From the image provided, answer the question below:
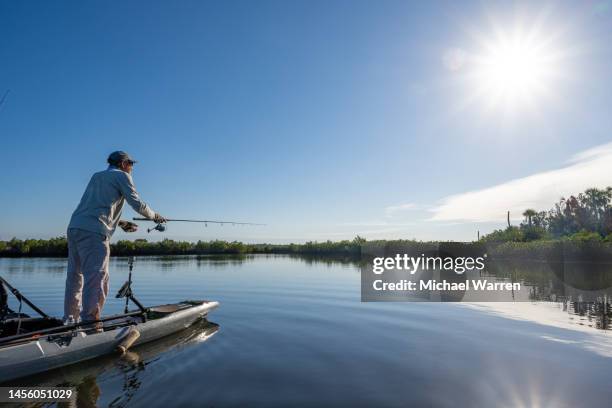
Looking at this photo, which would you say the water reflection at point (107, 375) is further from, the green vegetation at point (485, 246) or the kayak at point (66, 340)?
the green vegetation at point (485, 246)

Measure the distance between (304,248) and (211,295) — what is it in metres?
68.7

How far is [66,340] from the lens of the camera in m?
5.66

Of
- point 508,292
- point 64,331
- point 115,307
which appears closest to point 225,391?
point 64,331

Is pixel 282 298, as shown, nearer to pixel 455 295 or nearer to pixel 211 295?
pixel 211 295

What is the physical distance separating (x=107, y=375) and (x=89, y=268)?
66.9 inches

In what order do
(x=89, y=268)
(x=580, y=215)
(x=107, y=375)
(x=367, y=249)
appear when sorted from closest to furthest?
(x=107, y=375)
(x=89, y=268)
(x=367, y=249)
(x=580, y=215)

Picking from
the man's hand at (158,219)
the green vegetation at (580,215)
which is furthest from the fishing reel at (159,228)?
the green vegetation at (580,215)

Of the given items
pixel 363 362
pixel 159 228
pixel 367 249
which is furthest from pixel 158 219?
pixel 367 249

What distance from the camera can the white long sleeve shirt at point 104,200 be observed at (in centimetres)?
610

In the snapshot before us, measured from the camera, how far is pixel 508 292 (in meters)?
17.0

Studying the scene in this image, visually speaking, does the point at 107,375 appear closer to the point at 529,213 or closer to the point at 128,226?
the point at 128,226

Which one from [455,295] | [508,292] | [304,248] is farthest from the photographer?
[304,248]

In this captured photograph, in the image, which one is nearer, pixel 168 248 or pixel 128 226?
pixel 128 226

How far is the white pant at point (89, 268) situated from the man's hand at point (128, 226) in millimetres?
976
